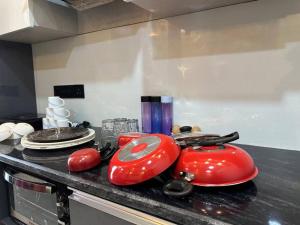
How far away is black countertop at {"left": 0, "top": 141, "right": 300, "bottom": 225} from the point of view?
44 centimetres

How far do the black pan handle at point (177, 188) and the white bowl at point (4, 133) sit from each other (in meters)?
0.89

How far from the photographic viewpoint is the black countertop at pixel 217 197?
1.44 feet

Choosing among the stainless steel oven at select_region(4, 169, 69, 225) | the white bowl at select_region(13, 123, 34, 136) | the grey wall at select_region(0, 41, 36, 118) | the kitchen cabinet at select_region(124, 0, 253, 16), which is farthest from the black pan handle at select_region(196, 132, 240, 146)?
the grey wall at select_region(0, 41, 36, 118)

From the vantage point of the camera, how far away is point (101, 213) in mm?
580

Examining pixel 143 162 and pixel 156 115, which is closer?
pixel 143 162

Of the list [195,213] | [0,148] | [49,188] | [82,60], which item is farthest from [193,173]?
[82,60]

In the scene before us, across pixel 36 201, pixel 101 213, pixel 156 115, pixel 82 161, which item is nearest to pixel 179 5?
pixel 156 115

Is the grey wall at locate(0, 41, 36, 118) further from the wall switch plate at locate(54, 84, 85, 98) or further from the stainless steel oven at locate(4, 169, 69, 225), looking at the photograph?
the stainless steel oven at locate(4, 169, 69, 225)

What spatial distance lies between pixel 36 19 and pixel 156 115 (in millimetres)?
795

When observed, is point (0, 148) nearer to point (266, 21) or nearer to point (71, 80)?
point (71, 80)

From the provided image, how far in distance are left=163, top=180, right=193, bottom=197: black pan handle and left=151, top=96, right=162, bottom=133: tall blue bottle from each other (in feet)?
1.99

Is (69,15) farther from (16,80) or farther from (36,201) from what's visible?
(36,201)

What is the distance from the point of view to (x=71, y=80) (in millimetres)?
1496

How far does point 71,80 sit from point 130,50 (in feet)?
1.66
